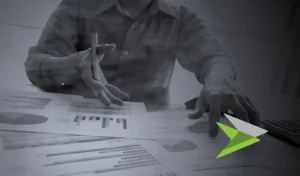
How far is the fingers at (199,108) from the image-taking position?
42cm

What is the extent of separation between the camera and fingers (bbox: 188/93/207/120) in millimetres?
424

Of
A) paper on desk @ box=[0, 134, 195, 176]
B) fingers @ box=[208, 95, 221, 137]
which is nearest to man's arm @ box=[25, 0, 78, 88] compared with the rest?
paper on desk @ box=[0, 134, 195, 176]

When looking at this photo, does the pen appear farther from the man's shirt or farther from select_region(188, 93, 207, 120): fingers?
select_region(188, 93, 207, 120): fingers

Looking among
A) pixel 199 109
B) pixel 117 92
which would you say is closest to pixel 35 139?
pixel 117 92

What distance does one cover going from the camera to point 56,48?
40 centimetres

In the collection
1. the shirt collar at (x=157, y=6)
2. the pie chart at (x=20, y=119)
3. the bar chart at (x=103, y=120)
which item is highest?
the shirt collar at (x=157, y=6)

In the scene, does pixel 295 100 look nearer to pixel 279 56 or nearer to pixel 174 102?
pixel 279 56

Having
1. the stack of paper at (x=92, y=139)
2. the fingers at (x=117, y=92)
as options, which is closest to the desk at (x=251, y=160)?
the stack of paper at (x=92, y=139)

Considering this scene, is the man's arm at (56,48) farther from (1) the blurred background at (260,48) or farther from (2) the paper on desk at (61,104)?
(1) the blurred background at (260,48)

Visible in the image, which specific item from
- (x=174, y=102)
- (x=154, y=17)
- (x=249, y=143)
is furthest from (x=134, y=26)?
(x=249, y=143)

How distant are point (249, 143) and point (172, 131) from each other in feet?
0.40

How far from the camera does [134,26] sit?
0.42m

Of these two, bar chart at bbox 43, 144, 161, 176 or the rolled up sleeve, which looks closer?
bar chart at bbox 43, 144, 161, 176

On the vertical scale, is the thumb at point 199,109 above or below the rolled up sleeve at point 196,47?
below
